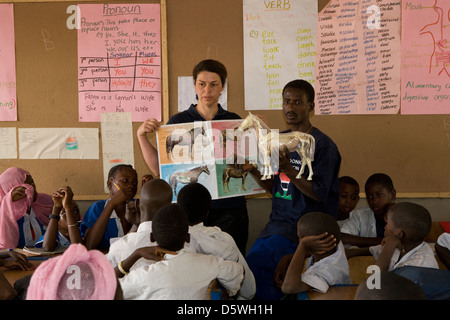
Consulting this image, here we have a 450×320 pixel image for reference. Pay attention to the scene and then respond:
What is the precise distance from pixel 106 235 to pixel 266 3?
2.42 meters

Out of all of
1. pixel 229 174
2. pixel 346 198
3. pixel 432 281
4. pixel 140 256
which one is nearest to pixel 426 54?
pixel 346 198

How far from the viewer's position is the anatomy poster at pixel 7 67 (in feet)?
13.7

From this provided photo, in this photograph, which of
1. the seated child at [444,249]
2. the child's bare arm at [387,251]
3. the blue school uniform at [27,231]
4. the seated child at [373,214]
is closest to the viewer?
the child's bare arm at [387,251]

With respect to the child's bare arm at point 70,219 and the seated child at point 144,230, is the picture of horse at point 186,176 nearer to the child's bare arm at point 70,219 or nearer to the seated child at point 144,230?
the seated child at point 144,230

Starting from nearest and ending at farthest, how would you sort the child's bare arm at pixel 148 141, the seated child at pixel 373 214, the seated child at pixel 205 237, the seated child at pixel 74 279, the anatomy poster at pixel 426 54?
the seated child at pixel 74 279
the seated child at pixel 205 237
the child's bare arm at pixel 148 141
the seated child at pixel 373 214
the anatomy poster at pixel 426 54

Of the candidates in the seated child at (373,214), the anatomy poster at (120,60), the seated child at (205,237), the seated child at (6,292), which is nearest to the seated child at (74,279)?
the seated child at (6,292)

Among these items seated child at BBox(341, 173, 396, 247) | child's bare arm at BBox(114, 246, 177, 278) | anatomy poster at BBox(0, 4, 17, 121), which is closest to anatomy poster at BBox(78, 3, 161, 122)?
anatomy poster at BBox(0, 4, 17, 121)

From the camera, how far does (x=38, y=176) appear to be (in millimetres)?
4266

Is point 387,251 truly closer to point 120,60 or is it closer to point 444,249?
point 444,249

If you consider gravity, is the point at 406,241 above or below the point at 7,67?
below

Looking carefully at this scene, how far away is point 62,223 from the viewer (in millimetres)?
2982

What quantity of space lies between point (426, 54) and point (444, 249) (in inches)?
85.8

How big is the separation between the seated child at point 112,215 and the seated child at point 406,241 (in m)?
1.63
